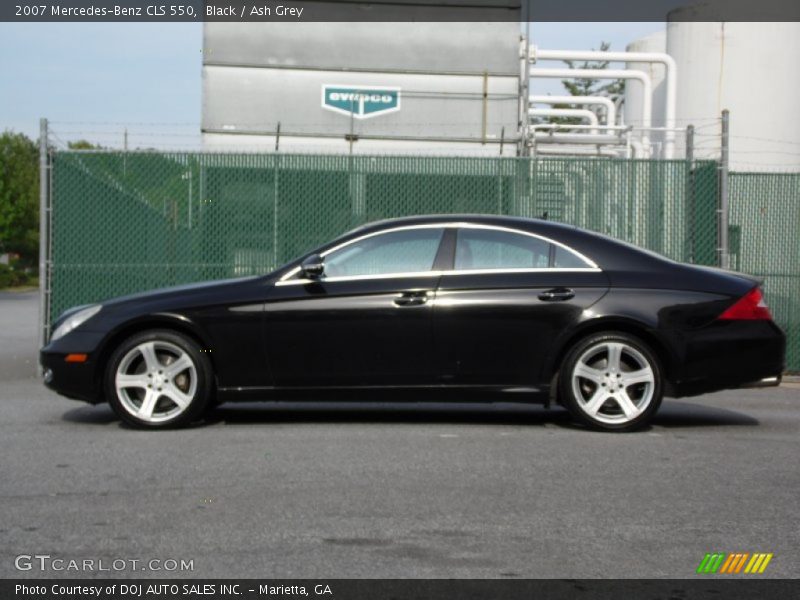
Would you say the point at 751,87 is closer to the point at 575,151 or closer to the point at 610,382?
the point at 575,151

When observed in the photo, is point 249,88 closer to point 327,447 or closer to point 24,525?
point 327,447

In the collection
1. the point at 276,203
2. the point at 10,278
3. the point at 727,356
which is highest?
the point at 276,203

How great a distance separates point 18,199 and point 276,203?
51.7 metres

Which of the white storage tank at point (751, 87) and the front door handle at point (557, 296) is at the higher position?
the white storage tank at point (751, 87)

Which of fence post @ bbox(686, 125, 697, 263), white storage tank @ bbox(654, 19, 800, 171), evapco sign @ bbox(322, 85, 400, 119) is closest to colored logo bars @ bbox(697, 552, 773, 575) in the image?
fence post @ bbox(686, 125, 697, 263)

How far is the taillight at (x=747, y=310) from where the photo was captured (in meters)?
8.55

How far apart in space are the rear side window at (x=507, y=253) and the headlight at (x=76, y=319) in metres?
2.54

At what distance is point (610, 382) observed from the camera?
8.53 meters

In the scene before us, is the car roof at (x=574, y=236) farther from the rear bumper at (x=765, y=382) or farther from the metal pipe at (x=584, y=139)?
the metal pipe at (x=584, y=139)

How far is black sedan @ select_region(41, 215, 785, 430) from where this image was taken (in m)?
8.49

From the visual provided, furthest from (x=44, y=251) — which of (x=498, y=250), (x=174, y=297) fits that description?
(x=498, y=250)

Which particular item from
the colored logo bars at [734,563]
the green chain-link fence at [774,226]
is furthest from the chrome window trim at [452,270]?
the green chain-link fence at [774,226]

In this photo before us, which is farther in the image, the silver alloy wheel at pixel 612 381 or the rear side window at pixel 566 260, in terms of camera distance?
the rear side window at pixel 566 260

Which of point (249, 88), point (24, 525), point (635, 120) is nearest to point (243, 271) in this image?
point (249, 88)
